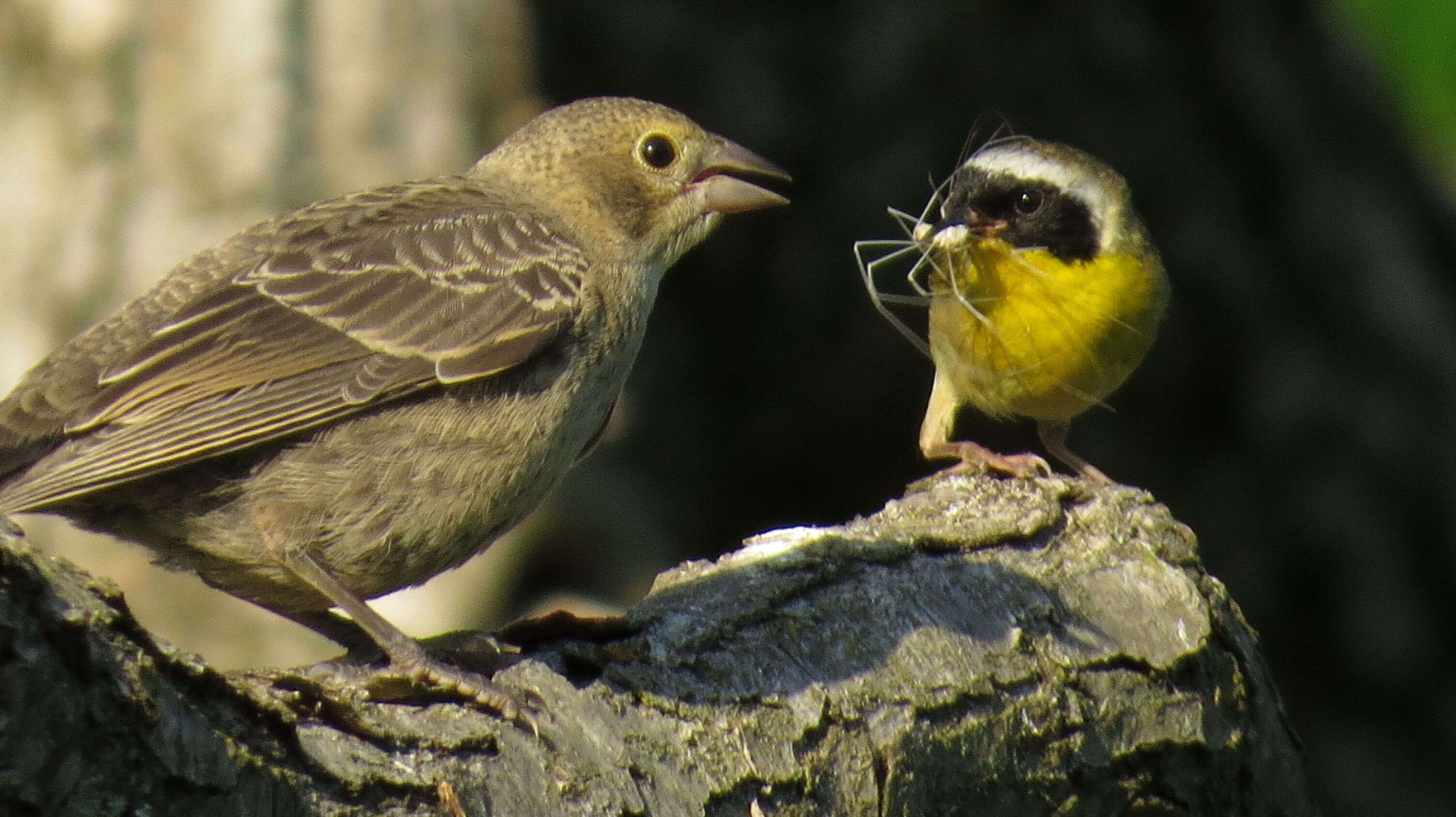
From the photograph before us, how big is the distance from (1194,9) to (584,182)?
14.7ft

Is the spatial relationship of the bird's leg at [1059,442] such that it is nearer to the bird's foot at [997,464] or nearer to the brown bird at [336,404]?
the bird's foot at [997,464]

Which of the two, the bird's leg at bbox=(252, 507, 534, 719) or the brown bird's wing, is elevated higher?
the brown bird's wing

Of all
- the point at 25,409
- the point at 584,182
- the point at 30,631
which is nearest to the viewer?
the point at 30,631

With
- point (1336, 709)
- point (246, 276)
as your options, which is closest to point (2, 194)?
point (246, 276)

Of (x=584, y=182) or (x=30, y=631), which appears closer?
(x=30, y=631)

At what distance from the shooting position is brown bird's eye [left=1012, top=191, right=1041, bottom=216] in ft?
15.0

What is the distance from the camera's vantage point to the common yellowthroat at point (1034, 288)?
4.41m

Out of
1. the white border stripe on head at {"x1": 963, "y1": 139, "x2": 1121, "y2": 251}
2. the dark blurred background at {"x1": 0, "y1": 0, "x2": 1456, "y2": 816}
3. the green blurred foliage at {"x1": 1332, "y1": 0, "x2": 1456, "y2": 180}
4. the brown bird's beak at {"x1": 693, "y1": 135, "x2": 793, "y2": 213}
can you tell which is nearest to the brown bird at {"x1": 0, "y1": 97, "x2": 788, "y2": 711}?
the brown bird's beak at {"x1": 693, "y1": 135, "x2": 793, "y2": 213}

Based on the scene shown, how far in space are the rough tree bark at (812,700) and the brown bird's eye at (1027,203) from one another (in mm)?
782

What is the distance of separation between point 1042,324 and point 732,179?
3.83 feet

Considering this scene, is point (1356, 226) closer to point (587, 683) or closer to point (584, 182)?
point (584, 182)

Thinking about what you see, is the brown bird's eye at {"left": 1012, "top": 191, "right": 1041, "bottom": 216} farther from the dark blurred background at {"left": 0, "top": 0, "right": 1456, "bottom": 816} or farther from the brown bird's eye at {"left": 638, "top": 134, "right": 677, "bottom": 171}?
the dark blurred background at {"left": 0, "top": 0, "right": 1456, "bottom": 816}

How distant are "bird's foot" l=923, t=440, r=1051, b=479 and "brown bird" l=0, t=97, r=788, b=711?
94 centimetres

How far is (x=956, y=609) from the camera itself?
12.2 ft
